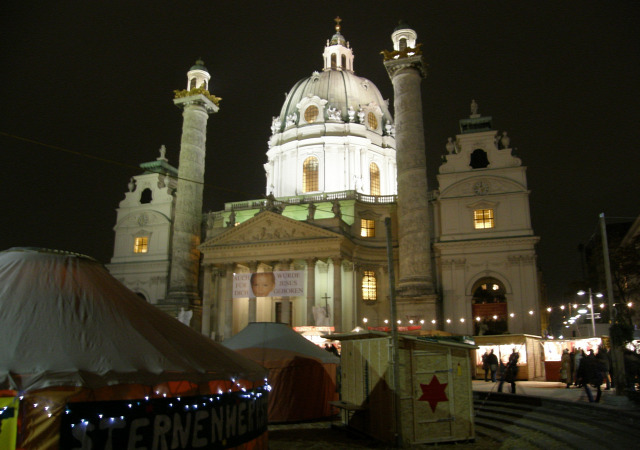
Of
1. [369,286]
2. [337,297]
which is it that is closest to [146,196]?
[369,286]

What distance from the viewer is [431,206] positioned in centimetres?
4347

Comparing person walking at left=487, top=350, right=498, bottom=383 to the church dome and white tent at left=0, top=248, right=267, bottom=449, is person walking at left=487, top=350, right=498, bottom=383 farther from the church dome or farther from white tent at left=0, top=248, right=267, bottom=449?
the church dome

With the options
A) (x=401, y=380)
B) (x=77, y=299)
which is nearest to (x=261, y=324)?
(x=401, y=380)

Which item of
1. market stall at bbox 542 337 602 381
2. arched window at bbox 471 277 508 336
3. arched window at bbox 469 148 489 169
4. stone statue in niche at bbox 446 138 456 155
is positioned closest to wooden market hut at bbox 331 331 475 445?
market stall at bbox 542 337 602 381

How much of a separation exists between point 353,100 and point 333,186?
10.6 meters

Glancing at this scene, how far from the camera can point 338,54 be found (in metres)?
63.3

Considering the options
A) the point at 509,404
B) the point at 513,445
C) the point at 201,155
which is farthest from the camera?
the point at 201,155

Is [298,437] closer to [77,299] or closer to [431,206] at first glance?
[77,299]

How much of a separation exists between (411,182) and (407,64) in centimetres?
895

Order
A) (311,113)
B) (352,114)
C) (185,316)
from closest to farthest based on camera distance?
(185,316), (352,114), (311,113)

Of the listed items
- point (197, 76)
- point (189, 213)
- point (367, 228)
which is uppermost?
point (197, 76)

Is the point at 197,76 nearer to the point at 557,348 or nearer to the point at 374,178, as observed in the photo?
the point at 374,178

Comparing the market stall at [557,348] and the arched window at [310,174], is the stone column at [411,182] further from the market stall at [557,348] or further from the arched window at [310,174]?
the arched window at [310,174]

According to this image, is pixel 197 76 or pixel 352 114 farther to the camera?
pixel 352 114
